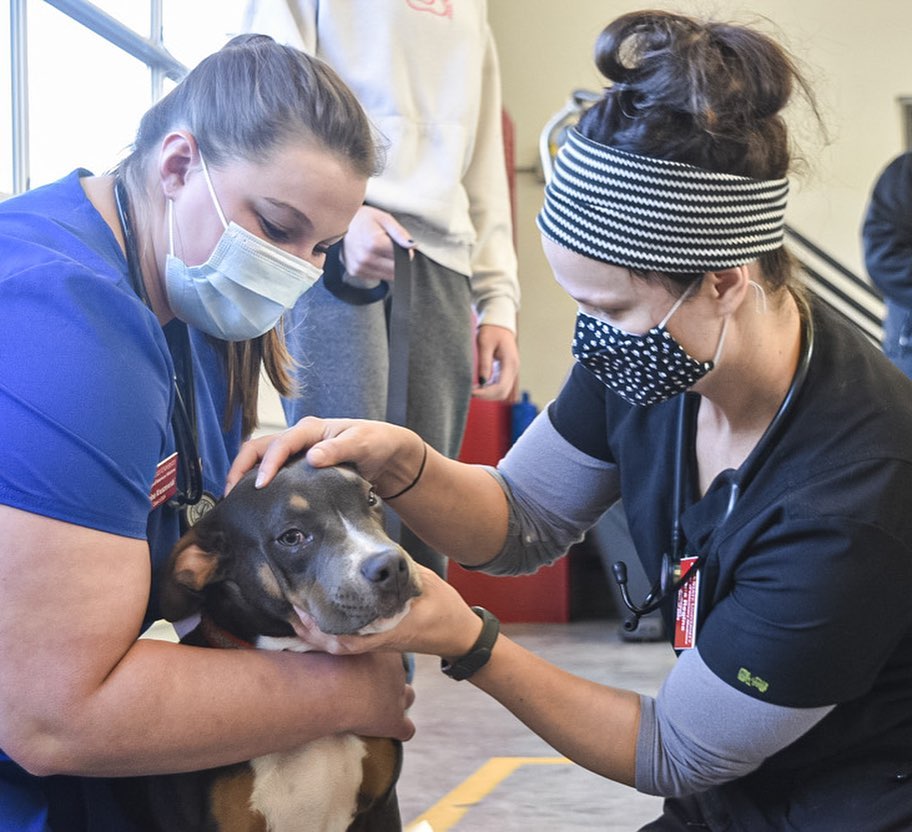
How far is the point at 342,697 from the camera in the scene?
60.9 inches

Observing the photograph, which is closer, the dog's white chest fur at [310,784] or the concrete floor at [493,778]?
the dog's white chest fur at [310,784]

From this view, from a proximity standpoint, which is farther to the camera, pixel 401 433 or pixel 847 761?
pixel 401 433

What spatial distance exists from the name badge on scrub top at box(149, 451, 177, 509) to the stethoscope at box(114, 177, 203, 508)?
46 mm

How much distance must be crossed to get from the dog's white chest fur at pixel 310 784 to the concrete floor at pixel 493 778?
0.44m

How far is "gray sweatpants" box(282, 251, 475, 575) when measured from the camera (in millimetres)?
2395

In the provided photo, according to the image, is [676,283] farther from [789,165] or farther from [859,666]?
[859,666]

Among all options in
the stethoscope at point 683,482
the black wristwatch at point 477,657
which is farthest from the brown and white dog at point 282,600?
the stethoscope at point 683,482

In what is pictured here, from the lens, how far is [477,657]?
1628 mm

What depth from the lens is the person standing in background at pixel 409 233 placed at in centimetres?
239

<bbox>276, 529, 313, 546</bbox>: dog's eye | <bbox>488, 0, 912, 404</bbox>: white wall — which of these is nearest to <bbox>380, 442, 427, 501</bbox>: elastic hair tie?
<bbox>276, 529, 313, 546</bbox>: dog's eye

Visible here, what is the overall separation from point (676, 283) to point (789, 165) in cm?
24

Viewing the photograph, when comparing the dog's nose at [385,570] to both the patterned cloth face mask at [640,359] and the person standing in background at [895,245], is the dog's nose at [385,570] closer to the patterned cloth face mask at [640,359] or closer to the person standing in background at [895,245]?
the patterned cloth face mask at [640,359]

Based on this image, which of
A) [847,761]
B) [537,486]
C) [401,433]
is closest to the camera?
[847,761]

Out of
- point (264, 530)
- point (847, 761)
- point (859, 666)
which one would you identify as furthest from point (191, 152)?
point (847, 761)
